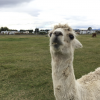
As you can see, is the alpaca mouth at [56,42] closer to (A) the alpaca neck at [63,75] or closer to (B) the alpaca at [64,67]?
(B) the alpaca at [64,67]

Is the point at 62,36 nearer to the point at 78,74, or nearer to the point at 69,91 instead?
the point at 69,91

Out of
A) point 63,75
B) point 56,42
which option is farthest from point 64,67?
point 56,42

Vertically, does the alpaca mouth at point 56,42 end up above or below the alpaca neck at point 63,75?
above

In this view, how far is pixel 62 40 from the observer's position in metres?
1.76

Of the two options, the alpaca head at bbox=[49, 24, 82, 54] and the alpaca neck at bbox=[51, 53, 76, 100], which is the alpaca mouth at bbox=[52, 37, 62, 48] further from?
the alpaca neck at bbox=[51, 53, 76, 100]

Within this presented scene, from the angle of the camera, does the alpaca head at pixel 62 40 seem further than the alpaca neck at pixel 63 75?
No

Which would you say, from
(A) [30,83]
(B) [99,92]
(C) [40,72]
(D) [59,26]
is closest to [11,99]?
(A) [30,83]

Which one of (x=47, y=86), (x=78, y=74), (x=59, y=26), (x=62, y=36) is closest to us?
(x=62, y=36)

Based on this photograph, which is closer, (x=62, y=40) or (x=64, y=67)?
(x=62, y=40)

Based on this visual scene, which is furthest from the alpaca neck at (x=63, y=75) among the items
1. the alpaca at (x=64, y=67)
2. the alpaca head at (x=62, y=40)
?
the alpaca head at (x=62, y=40)

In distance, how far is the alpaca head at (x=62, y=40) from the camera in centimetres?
172

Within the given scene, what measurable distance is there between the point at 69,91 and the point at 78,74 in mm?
3654

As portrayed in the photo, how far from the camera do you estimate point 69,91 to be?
6.17 feet

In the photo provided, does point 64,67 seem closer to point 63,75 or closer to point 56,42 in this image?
point 63,75
